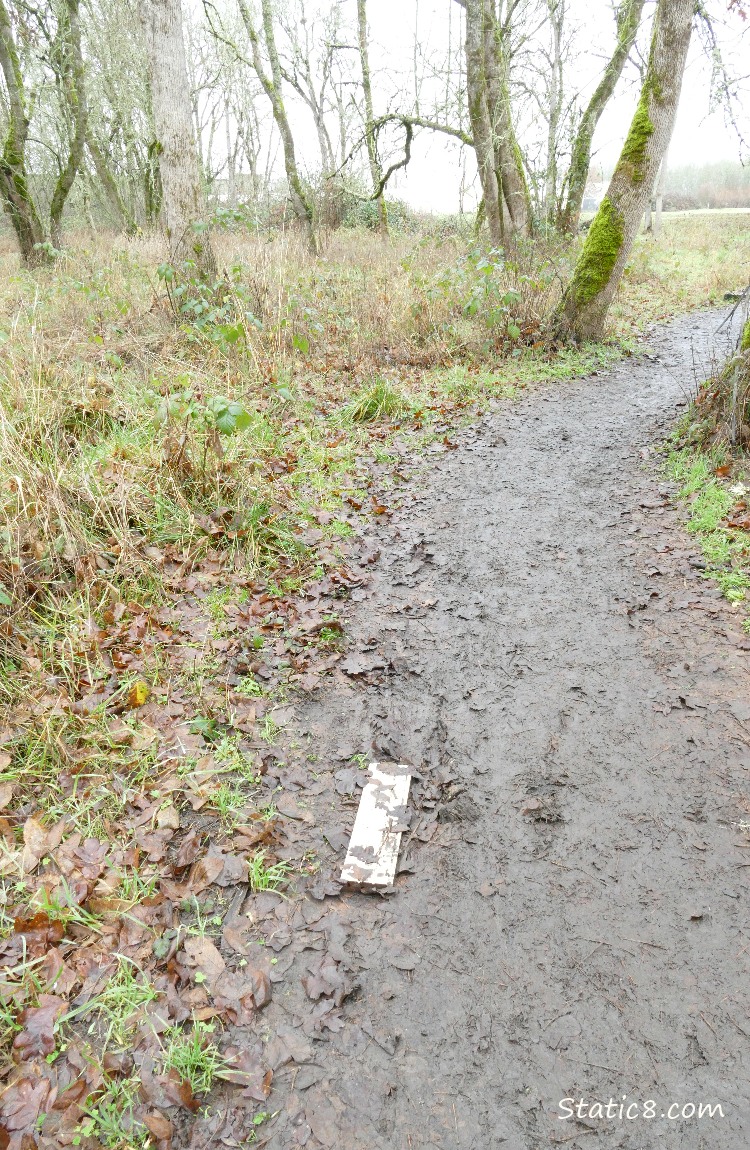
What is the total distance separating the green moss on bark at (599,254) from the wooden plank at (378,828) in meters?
7.12

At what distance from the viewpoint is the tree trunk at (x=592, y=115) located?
918 cm

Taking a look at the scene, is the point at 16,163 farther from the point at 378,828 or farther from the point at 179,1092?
the point at 179,1092

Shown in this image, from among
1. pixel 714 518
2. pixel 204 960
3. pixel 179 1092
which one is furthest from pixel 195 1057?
pixel 714 518

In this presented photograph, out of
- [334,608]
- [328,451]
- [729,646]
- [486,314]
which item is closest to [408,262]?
[486,314]

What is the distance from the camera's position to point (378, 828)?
2.69 m

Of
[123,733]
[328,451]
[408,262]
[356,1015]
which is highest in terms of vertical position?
[408,262]

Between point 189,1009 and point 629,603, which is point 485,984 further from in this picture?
point 629,603

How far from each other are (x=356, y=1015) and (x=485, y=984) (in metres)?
0.47

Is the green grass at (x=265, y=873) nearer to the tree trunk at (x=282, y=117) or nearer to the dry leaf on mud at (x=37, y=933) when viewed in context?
the dry leaf on mud at (x=37, y=933)

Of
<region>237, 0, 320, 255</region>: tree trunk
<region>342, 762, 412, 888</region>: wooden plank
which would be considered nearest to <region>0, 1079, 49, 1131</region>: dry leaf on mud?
<region>342, 762, 412, 888</region>: wooden plank

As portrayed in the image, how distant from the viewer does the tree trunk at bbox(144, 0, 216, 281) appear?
6.39 meters

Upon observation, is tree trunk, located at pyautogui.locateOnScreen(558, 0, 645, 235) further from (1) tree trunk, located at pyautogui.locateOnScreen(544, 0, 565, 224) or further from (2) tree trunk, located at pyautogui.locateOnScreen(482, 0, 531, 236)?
(2) tree trunk, located at pyautogui.locateOnScreen(482, 0, 531, 236)

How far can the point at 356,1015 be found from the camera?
6.91ft

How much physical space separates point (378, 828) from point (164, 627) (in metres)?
1.82
